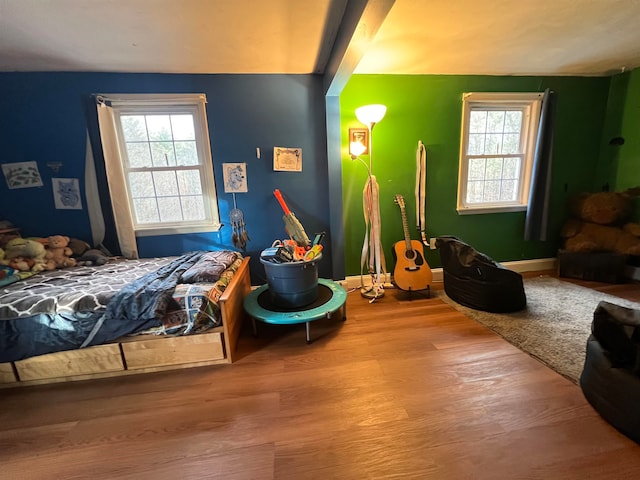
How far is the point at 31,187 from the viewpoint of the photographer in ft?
7.61

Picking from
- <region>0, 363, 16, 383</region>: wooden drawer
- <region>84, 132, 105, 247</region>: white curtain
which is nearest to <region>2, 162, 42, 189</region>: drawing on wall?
<region>84, 132, 105, 247</region>: white curtain

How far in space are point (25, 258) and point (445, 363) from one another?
3.31 metres

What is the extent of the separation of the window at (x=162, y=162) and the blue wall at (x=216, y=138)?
10 centimetres

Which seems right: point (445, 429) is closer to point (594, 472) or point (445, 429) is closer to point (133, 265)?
point (594, 472)

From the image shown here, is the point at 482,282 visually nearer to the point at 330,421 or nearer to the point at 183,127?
the point at 330,421

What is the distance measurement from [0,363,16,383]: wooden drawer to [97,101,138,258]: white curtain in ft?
3.60

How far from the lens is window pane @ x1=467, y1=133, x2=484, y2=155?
113 inches

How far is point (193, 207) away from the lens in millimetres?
2652

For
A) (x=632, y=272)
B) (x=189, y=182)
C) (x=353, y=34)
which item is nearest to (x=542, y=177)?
(x=632, y=272)

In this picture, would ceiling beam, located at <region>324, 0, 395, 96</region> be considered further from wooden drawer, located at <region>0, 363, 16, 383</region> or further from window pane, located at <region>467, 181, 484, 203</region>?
wooden drawer, located at <region>0, 363, 16, 383</region>

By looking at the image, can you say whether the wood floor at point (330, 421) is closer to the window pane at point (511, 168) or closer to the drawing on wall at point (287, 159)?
the drawing on wall at point (287, 159)

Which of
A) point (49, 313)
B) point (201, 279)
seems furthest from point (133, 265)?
point (201, 279)

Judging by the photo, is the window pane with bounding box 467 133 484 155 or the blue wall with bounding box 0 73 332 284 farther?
the window pane with bounding box 467 133 484 155

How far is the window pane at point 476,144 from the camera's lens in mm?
2883
